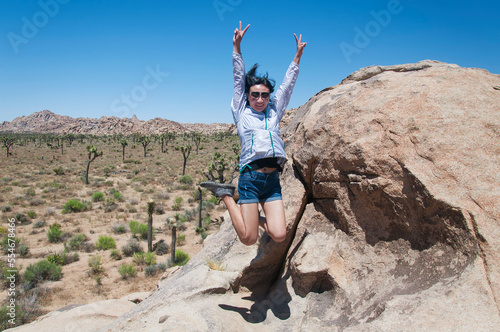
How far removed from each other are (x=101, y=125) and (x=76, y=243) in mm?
151610

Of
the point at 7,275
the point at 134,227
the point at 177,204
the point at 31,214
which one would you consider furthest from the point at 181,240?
the point at 31,214

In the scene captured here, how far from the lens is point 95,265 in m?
10.3

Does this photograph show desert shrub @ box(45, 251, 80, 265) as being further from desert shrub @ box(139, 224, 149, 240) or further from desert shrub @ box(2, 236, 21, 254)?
desert shrub @ box(139, 224, 149, 240)

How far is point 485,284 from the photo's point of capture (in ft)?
7.80

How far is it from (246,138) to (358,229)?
1800 mm

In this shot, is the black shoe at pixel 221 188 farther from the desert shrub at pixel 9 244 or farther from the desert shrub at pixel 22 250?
the desert shrub at pixel 22 250

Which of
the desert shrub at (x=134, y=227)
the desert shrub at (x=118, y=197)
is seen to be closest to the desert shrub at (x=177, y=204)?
the desert shrub at (x=118, y=197)

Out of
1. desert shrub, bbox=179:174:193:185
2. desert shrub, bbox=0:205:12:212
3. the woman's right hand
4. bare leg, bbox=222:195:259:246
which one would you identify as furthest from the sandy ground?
the woman's right hand

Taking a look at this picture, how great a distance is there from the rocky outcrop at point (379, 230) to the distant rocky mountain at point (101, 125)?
359 ft

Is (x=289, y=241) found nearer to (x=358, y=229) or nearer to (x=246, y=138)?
(x=358, y=229)

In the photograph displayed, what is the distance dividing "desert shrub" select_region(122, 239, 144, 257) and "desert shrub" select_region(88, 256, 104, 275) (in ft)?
3.61

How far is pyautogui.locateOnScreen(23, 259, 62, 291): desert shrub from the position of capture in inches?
355

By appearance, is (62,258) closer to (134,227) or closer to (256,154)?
(134,227)

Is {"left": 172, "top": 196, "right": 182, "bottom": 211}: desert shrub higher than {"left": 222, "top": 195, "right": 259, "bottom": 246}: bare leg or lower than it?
lower
